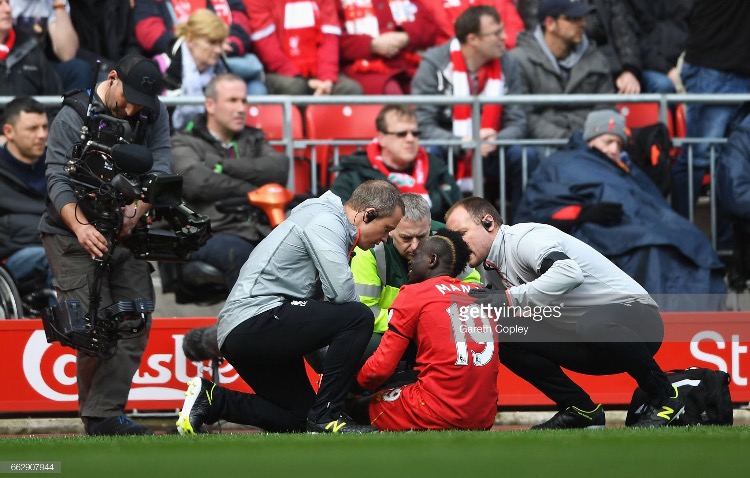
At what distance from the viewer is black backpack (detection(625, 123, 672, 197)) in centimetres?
1139

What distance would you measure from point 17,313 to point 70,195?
7.05 ft

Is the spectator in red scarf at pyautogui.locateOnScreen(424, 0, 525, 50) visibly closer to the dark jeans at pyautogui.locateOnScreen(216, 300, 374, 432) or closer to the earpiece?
the earpiece

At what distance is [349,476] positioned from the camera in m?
6.24

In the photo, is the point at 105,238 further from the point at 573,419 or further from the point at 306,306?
the point at 573,419

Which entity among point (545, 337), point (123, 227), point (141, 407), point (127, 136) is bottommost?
point (141, 407)

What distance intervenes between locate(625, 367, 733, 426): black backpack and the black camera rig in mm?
2661

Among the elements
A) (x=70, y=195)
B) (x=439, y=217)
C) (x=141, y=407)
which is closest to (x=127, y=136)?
(x=70, y=195)

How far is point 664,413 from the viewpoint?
7.86m

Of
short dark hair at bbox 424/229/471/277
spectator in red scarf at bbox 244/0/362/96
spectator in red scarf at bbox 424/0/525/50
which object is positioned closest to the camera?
short dark hair at bbox 424/229/471/277

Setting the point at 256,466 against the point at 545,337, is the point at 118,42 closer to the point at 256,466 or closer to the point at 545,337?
the point at 545,337

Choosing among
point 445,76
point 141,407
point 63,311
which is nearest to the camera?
point 63,311

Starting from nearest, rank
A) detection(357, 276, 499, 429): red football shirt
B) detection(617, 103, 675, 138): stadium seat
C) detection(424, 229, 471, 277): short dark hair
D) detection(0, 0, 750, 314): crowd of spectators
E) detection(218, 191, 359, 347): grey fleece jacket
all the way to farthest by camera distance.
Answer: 1. detection(357, 276, 499, 429): red football shirt
2. detection(218, 191, 359, 347): grey fleece jacket
3. detection(424, 229, 471, 277): short dark hair
4. detection(0, 0, 750, 314): crowd of spectators
5. detection(617, 103, 675, 138): stadium seat

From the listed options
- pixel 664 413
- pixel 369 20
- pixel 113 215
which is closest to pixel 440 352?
pixel 664 413

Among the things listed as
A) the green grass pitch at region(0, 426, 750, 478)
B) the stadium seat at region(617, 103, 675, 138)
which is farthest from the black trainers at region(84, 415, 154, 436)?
the stadium seat at region(617, 103, 675, 138)
